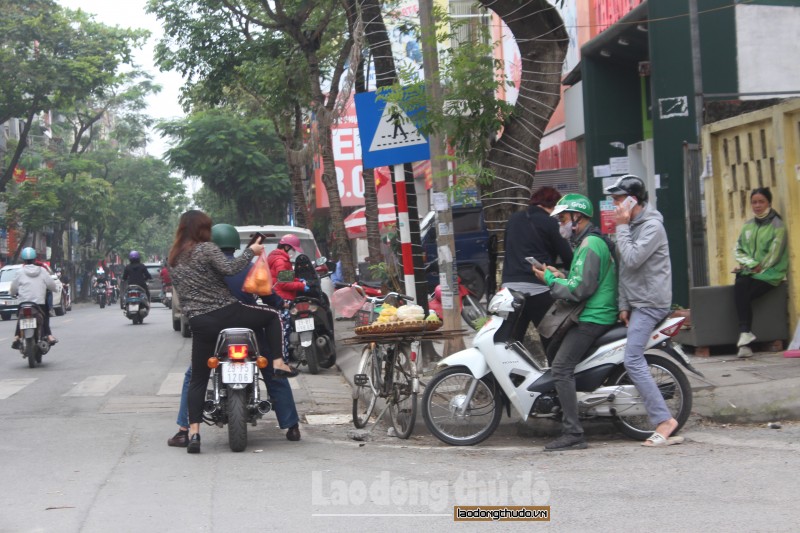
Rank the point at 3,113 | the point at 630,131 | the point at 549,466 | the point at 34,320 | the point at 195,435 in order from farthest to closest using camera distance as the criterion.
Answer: the point at 3,113, the point at 630,131, the point at 34,320, the point at 195,435, the point at 549,466

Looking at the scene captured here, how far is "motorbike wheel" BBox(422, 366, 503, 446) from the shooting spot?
793 cm

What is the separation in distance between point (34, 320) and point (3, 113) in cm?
2840

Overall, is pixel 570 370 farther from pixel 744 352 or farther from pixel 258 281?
pixel 744 352

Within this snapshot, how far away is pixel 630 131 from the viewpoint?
16.5m

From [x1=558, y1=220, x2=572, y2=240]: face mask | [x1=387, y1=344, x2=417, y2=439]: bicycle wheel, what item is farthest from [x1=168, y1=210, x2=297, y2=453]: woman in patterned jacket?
[x1=558, y1=220, x2=572, y2=240]: face mask

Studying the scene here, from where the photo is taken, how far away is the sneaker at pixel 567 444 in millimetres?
7539

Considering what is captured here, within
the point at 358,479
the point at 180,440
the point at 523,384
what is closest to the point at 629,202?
the point at 523,384

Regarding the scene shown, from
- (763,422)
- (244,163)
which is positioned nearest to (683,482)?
(763,422)

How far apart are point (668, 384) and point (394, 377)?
2.23 meters

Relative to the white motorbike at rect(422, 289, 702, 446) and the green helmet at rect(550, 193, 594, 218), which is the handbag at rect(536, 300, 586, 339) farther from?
the green helmet at rect(550, 193, 594, 218)

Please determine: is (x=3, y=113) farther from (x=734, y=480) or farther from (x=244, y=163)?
(x=734, y=480)

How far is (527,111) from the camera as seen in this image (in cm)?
975

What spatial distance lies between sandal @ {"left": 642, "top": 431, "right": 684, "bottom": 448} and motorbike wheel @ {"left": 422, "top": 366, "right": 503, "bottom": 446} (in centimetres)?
111
